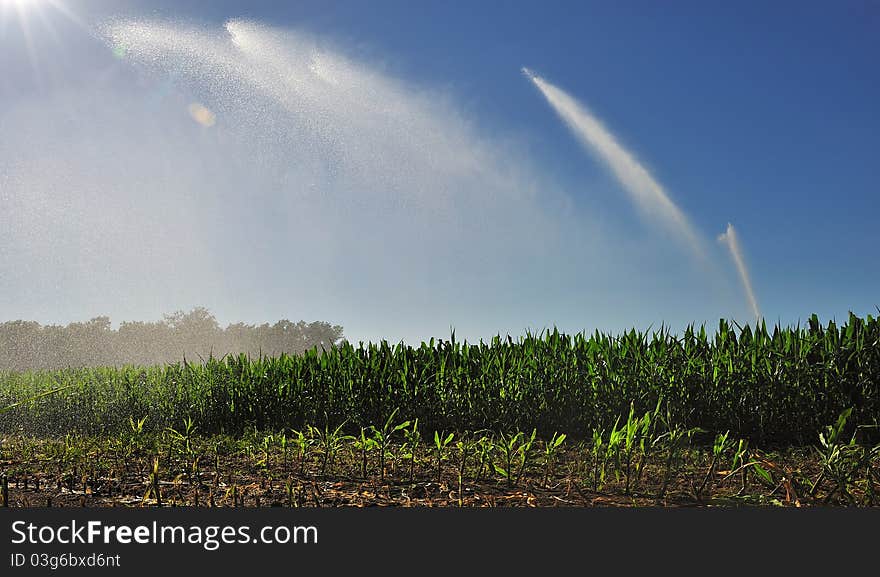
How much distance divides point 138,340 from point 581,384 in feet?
114

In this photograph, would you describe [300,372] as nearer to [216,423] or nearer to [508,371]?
[216,423]

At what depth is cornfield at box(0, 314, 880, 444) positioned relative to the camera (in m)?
6.29

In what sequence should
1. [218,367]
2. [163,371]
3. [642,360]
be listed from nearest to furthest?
[642,360]
[218,367]
[163,371]

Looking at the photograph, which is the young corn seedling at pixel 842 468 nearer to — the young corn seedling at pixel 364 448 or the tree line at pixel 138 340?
the young corn seedling at pixel 364 448

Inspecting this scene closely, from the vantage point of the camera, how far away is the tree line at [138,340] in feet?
110

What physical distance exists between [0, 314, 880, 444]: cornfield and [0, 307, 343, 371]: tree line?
24.4 m

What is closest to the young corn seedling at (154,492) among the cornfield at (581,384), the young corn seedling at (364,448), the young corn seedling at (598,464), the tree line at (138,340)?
the young corn seedling at (364,448)

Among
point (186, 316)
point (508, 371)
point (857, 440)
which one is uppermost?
point (186, 316)

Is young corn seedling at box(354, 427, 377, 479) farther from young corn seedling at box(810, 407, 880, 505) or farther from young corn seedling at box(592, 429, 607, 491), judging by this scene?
young corn seedling at box(810, 407, 880, 505)

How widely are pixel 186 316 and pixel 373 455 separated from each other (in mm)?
37310

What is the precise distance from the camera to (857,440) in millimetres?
6086

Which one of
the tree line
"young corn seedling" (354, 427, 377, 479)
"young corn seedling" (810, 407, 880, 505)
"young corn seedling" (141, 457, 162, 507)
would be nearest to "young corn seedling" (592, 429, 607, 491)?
"young corn seedling" (810, 407, 880, 505)

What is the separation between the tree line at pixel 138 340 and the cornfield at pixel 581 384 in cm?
2444

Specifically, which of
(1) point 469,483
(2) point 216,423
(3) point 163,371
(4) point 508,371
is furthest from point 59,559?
(3) point 163,371
